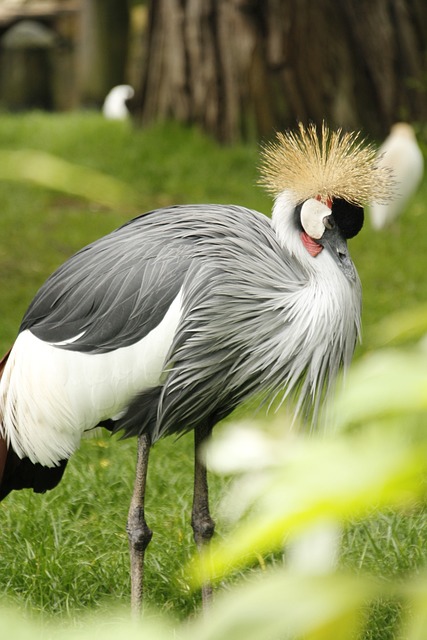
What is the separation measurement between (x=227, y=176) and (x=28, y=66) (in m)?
8.22

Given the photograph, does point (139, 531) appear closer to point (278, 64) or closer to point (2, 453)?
point (2, 453)

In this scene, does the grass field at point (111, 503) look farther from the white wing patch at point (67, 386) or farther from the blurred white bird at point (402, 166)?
the white wing patch at point (67, 386)

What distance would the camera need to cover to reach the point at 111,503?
3.44 meters

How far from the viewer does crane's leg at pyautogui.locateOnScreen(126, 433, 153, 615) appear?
8.25ft

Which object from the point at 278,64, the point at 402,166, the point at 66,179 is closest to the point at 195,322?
the point at 66,179

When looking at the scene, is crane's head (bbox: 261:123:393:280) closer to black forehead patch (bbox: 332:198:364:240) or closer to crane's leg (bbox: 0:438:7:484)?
black forehead patch (bbox: 332:198:364:240)

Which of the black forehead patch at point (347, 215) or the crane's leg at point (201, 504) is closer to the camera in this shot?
the black forehead patch at point (347, 215)

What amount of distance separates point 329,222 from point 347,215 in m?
0.05

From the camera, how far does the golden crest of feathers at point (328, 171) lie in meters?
2.43

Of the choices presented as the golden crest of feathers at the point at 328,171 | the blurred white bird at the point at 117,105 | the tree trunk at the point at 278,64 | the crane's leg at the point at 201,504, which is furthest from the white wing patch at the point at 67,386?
the blurred white bird at the point at 117,105

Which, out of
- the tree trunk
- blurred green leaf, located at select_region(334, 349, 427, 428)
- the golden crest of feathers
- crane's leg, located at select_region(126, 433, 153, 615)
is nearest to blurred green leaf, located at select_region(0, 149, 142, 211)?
blurred green leaf, located at select_region(334, 349, 427, 428)

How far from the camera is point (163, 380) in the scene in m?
2.41

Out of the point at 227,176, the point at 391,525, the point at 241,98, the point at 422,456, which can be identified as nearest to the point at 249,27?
the point at 241,98

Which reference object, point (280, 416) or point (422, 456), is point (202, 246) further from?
point (422, 456)
